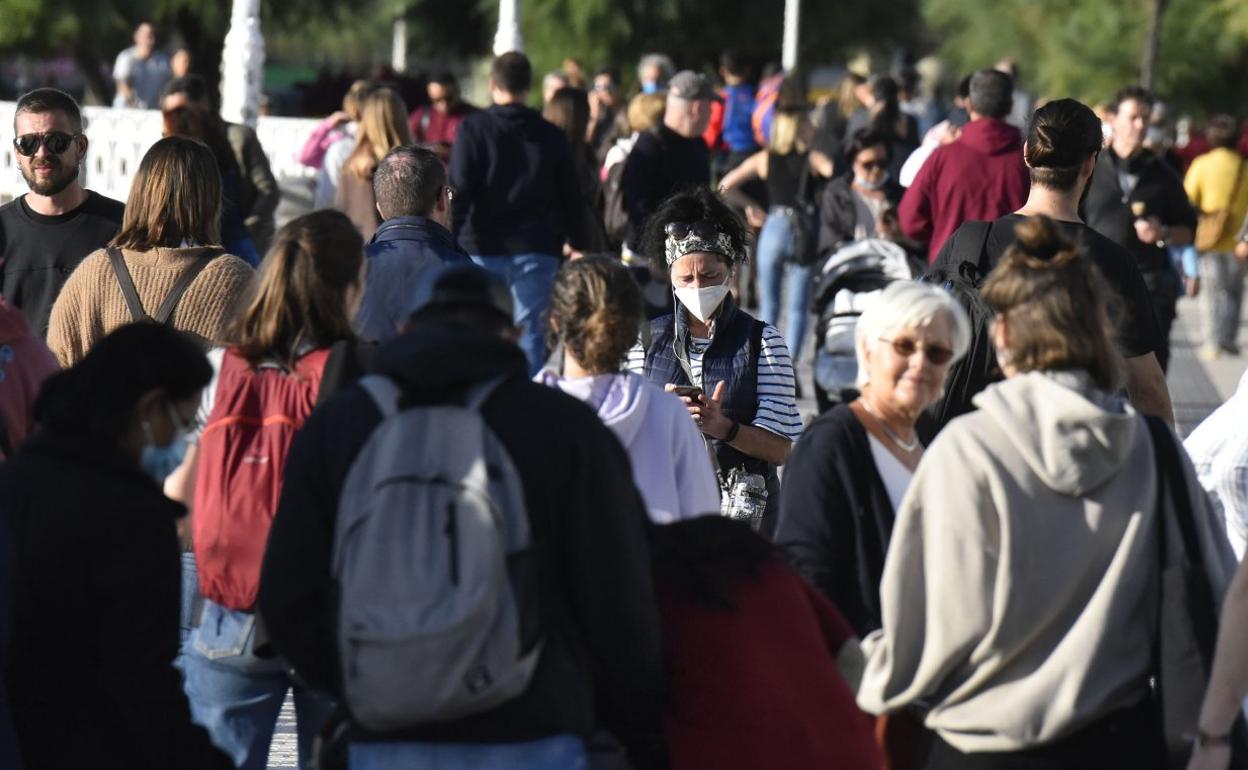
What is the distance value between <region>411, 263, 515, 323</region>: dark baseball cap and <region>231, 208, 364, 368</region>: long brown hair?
2.82 feet

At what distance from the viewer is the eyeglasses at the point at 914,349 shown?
4.33m

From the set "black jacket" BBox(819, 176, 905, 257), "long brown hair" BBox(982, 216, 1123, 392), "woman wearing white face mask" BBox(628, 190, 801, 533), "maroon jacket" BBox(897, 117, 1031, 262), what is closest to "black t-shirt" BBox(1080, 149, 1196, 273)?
"black jacket" BBox(819, 176, 905, 257)

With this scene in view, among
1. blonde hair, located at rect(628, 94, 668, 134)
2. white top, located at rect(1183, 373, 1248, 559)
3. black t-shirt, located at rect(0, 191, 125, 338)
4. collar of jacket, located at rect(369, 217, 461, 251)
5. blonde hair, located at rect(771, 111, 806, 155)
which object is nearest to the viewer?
white top, located at rect(1183, 373, 1248, 559)

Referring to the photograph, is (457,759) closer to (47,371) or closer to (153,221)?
(47,371)

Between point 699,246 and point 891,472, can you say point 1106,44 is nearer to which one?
point 699,246

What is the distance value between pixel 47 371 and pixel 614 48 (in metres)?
35.7

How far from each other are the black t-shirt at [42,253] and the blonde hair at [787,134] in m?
8.62

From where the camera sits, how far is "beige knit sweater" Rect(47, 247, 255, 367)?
580 centimetres

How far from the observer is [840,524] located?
13.9 ft

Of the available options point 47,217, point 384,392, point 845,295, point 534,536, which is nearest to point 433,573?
point 534,536

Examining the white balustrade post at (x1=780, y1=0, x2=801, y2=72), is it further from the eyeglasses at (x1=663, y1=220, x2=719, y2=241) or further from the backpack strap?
the backpack strap

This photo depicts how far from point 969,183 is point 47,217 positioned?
3.88 meters

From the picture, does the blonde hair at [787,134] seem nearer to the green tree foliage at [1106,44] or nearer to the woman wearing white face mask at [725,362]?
the woman wearing white face mask at [725,362]

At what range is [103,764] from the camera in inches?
142
